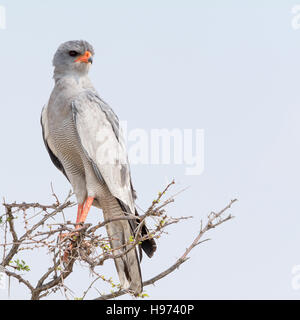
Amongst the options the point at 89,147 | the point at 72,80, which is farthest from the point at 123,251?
the point at 72,80

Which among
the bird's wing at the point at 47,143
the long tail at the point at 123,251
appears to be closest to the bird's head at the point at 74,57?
the bird's wing at the point at 47,143

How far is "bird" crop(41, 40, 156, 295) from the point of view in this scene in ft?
17.3

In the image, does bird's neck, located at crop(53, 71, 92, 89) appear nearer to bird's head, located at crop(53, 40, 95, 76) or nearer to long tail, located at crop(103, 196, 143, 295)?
bird's head, located at crop(53, 40, 95, 76)

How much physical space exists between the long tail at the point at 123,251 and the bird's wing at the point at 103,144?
0.53 feet

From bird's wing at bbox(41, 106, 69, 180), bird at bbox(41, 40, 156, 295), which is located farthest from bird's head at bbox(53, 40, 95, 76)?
bird's wing at bbox(41, 106, 69, 180)

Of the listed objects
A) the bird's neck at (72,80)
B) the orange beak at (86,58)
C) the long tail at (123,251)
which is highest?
the orange beak at (86,58)

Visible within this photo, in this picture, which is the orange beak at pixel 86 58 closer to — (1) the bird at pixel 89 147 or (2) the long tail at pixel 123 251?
(1) the bird at pixel 89 147

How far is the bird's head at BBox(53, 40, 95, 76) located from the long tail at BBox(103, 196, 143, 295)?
1328 millimetres

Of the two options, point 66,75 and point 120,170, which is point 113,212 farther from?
point 66,75

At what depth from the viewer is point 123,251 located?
5.19 meters

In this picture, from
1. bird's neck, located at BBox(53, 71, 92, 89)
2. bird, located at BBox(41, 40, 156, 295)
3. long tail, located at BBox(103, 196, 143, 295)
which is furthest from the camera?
bird's neck, located at BBox(53, 71, 92, 89)

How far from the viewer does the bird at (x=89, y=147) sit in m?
5.26

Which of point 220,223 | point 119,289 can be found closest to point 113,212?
point 119,289
